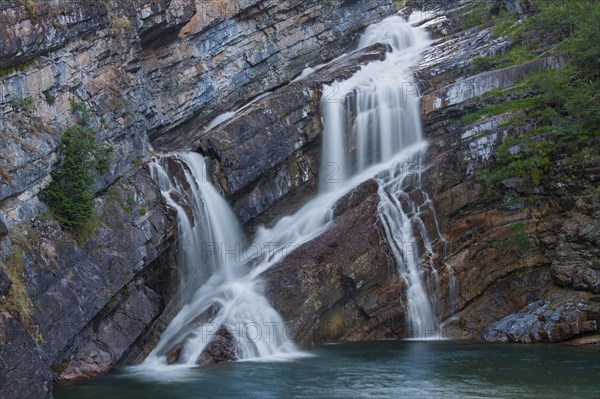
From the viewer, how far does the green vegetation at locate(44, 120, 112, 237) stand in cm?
2212

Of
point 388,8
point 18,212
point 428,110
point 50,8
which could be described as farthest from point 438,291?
point 388,8

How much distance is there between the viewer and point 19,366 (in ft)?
56.7

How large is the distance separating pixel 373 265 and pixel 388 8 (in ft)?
76.5

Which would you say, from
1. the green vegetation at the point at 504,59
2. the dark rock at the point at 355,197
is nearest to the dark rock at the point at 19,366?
the dark rock at the point at 355,197

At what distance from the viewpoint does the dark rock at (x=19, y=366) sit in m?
16.8

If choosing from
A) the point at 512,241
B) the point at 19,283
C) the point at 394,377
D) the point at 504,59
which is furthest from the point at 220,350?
the point at 504,59

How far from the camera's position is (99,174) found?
952 inches

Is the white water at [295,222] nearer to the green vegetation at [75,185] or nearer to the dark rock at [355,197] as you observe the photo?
the dark rock at [355,197]

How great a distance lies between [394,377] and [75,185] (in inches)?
451

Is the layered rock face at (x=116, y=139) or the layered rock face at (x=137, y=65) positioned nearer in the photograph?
the layered rock face at (x=116, y=139)

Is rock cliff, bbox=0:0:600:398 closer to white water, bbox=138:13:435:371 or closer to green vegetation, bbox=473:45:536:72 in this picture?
green vegetation, bbox=473:45:536:72

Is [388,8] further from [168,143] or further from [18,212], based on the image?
[18,212]

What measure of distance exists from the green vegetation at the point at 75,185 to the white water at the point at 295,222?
350cm

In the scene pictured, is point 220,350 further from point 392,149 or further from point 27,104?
point 392,149
